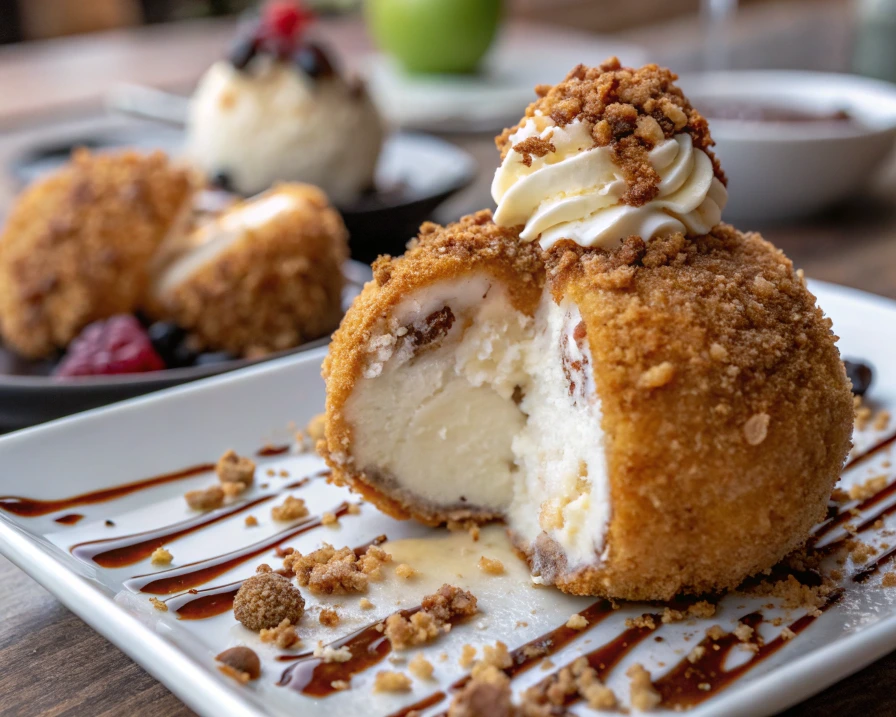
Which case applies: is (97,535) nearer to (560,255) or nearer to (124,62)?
(560,255)

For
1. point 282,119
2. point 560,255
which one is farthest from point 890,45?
point 560,255

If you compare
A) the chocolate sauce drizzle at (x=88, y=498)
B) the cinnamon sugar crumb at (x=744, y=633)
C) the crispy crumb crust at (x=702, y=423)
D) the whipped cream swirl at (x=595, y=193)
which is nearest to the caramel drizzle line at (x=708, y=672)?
the cinnamon sugar crumb at (x=744, y=633)

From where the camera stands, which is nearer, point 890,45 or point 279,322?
point 279,322

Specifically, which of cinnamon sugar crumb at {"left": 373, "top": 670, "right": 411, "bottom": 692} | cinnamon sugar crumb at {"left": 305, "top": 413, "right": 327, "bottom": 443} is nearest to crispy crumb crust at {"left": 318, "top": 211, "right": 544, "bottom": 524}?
cinnamon sugar crumb at {"left": 305, "top": 413, "right": 327, "bottom": 443}

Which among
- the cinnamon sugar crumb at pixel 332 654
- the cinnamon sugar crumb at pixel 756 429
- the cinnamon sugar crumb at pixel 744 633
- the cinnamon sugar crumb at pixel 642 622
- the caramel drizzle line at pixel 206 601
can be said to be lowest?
the cinnamon sugar crumb at pixel 642 622

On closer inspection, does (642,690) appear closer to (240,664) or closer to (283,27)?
(240,664)

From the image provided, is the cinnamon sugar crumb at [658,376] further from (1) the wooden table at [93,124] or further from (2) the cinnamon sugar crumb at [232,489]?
(2) the cinnamon sugar crumb at [232,489]
